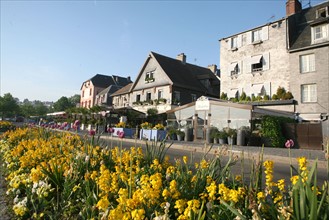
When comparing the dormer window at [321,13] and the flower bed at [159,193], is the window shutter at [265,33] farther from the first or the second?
the flower bed at [159,193]

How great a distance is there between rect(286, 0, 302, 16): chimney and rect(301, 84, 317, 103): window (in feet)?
27.2

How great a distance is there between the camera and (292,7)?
22.9 meters

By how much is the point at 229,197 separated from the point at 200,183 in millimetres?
766

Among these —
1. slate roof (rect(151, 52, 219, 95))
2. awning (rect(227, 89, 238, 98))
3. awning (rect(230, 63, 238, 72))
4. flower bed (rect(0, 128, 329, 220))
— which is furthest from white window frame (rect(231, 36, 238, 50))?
Answer: flower bed (rect(0, 128, 329, 220))

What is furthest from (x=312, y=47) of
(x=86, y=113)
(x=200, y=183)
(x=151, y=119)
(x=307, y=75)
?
(x=86, y=113)

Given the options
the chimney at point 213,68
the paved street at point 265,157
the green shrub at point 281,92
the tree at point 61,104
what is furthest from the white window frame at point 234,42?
the tree at point 61,104

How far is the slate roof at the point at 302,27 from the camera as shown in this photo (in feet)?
66.4

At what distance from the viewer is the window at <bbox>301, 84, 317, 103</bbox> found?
61.5 feet

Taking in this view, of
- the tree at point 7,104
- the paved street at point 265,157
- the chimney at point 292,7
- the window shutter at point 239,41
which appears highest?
the chimney at point 292,7

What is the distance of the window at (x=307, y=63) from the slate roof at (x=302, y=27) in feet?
3.12

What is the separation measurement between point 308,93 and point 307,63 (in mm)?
2584

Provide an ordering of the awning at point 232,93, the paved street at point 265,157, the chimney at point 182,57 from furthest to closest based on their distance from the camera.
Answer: the chimney at point 182,57
the awning at point 232,93
the paved street at point 265,157

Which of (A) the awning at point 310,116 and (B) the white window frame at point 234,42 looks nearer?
(A) the awning at point 310,116

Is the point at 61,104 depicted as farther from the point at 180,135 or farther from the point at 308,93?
the point at 308,93
